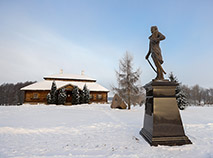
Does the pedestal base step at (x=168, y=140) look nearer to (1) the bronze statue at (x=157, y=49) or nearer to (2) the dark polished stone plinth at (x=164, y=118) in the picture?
(2) the dark polished stone plinth at (x=164, y=118)

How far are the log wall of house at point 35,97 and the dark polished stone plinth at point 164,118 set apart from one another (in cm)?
2471

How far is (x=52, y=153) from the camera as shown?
321 centimetres

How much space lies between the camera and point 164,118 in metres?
3.94

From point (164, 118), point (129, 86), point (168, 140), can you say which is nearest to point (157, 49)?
point (164, 118)

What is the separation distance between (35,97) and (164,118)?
85.4ft

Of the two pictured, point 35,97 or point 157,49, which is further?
point 35,97

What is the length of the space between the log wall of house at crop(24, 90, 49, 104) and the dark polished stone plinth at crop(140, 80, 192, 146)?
24710 millimetres

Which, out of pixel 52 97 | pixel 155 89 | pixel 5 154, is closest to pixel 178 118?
pixel 155 89

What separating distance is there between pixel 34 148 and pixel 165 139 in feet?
13.0

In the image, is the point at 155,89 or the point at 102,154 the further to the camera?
the point at 155,89

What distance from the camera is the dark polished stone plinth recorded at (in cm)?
375

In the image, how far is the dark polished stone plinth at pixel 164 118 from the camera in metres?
3.75

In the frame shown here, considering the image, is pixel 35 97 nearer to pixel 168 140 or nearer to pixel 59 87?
pixel 59 87

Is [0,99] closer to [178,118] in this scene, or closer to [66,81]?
[66,81]
